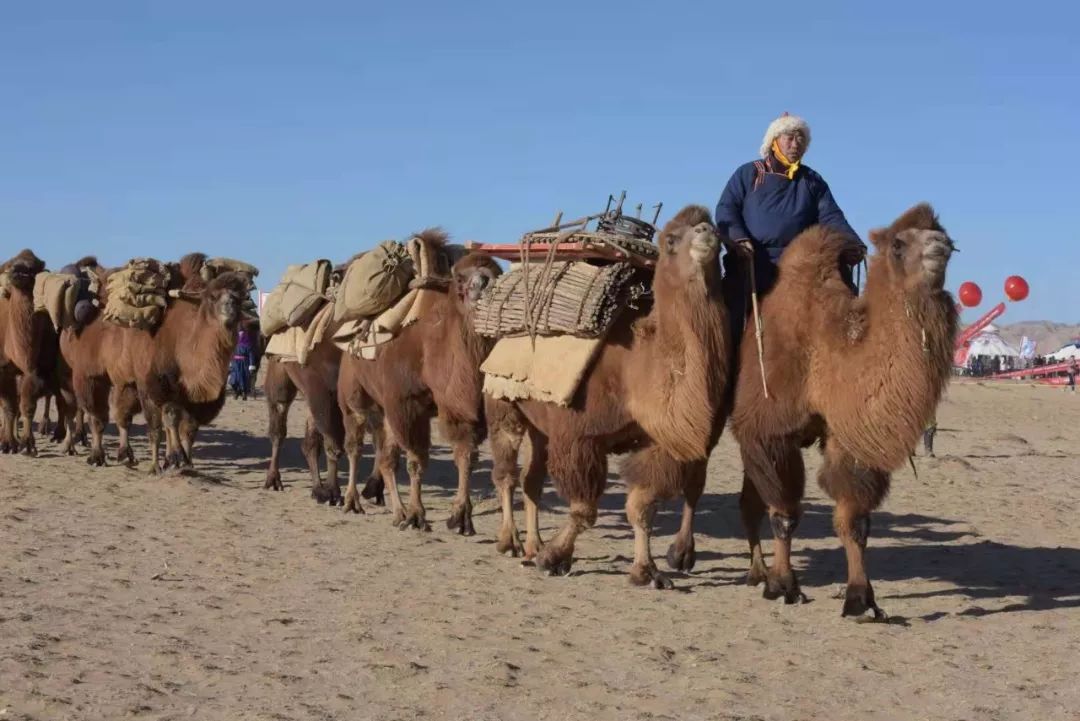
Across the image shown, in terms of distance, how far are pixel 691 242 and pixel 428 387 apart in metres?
3.86

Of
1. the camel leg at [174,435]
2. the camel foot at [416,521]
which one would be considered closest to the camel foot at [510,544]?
the camel foot at [416,521]

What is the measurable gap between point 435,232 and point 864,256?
469 cm

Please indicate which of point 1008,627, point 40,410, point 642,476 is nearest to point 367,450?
point 40,410

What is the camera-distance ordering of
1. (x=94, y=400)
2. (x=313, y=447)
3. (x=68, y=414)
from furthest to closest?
1. (x=68, y=414)
2. (x=94, y=400)
3. (x=313, y=447)

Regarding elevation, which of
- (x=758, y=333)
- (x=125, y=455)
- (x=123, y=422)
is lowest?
(x=125, y=455)

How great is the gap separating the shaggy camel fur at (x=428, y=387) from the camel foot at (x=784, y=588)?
2.98 m

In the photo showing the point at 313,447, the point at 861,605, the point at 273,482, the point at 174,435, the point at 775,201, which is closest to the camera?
the point at 861,605

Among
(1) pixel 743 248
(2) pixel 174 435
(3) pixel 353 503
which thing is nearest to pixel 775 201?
(1) pixel 743 248

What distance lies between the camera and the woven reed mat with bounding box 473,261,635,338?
27.1 ft

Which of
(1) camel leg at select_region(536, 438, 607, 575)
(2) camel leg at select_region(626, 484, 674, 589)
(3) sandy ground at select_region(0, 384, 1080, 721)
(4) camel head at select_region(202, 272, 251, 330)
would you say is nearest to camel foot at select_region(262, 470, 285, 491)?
(3) sandy ground at select_region(0, 384, 1080, 721)

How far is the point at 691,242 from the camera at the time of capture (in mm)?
7500

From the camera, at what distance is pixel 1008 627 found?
748cm

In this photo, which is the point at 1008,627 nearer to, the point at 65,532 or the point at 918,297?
the point at 918,297

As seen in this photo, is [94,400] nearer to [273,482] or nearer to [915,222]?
[273,482]
